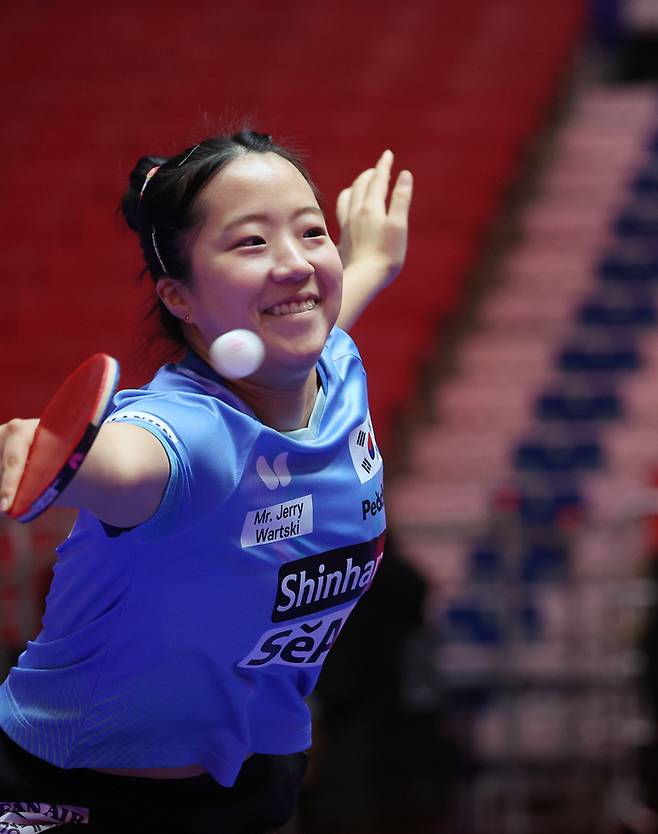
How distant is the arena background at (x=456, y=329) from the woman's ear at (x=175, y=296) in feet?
0.59

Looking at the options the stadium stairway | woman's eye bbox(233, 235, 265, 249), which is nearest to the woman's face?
woman's eye bbox(233, 235, 265, 249)

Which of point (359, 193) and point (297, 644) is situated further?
point (359, 193)

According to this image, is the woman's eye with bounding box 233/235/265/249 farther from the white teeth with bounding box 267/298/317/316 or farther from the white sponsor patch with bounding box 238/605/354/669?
the white sponsor patch with bounding box 238/605/354/669

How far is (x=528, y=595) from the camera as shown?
5730mm

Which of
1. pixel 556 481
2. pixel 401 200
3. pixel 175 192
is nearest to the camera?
pixel 175 192

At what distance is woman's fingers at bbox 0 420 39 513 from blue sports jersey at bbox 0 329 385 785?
18 centimetres

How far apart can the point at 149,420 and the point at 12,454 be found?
221 millimetres

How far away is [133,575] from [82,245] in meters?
6.30

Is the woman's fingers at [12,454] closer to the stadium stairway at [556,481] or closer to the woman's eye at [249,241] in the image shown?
the woman's eye at [249,241]

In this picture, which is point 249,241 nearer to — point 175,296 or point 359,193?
point 175,296

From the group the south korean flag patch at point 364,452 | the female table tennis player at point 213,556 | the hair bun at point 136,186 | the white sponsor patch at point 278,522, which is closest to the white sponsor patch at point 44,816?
the female table tennis player at point 213,556

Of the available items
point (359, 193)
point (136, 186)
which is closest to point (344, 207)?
point (359, 193)

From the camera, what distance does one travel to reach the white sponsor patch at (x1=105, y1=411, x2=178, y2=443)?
1752mm

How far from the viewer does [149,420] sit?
176cm
